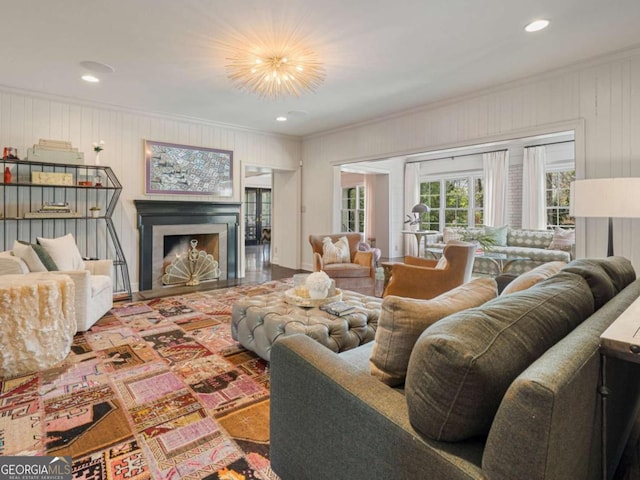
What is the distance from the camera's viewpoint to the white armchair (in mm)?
2992

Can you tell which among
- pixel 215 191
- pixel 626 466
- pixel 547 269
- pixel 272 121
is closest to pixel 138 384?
pixel 547 269

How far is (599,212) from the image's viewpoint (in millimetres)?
2859

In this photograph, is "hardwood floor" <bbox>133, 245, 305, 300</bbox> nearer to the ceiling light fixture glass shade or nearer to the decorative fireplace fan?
the decorative fireplace fan

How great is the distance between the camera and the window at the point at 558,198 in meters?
6.85

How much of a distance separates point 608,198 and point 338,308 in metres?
2.34

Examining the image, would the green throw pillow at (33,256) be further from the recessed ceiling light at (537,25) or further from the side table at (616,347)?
the recessed ceiling light at (537,25)

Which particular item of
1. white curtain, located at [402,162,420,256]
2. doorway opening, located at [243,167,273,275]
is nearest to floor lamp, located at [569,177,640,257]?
white curtain, located at [402,162,420,256]

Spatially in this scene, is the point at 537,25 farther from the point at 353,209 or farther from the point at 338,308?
the point at 353,209

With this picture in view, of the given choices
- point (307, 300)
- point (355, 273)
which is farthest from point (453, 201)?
point (307, 300)

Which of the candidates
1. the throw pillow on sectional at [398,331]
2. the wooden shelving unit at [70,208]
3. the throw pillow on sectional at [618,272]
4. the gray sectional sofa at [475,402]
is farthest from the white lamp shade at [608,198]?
the wooden shelving unit at [70,208]

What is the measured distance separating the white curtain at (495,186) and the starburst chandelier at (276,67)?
5.12m

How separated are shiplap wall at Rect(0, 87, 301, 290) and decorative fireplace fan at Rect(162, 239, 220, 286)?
0.52m

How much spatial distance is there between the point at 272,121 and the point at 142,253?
2.91 m

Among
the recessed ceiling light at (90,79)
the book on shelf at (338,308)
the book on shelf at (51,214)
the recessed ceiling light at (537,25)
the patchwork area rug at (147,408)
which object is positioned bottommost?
the patchwork area rug at (147,408)
